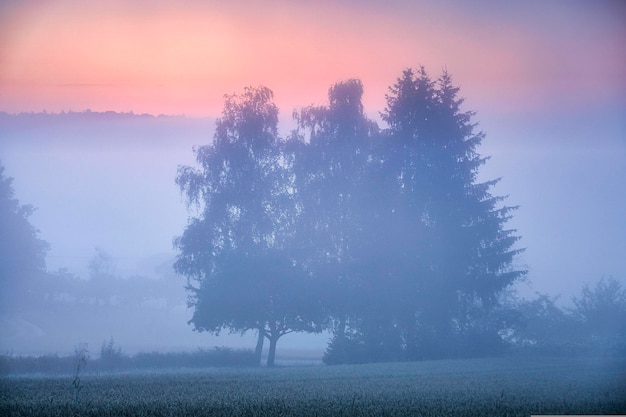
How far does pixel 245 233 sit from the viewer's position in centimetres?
3453

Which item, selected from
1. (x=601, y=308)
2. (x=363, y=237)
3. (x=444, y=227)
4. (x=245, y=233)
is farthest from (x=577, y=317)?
(x=245, y=233)

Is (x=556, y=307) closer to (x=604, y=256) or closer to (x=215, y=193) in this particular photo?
(x=215, y=193)

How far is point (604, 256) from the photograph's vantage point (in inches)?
2406

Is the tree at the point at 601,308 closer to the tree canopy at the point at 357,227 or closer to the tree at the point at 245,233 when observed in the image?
the tree canopy at the point at 357,227

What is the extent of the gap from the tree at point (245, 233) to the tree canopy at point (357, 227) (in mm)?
67

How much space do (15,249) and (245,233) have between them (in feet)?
63.8

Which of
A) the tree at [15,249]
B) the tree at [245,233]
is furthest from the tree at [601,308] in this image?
the tree at [15,249]

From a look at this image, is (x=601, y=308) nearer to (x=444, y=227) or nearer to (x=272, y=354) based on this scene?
(x=444, y=227)

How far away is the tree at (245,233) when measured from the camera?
31.3 meters

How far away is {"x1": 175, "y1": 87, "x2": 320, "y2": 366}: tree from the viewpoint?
1233 inches

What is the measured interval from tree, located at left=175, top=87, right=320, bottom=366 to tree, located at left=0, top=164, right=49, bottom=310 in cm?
1559

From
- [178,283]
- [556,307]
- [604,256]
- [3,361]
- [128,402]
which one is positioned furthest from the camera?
[178,283]

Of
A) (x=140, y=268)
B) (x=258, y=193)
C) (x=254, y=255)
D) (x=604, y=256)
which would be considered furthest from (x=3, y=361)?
(x=140, y=268)

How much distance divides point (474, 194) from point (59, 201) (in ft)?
277
